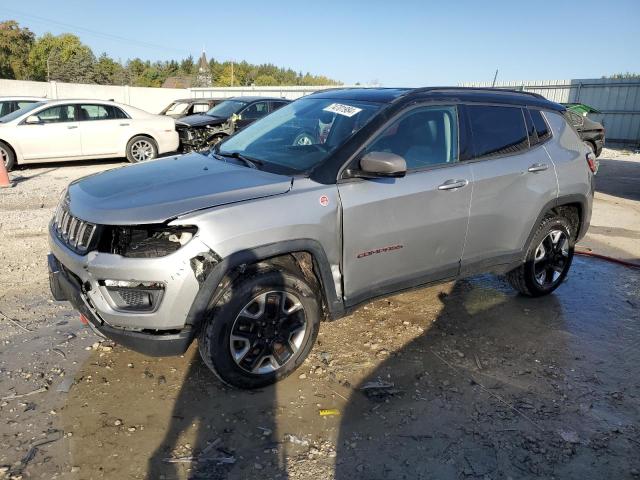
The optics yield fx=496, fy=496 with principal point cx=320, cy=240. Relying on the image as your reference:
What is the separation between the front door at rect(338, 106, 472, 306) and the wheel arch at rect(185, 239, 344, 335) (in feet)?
0.48

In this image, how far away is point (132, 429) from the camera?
9.06ft

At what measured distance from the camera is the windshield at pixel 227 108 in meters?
12.9

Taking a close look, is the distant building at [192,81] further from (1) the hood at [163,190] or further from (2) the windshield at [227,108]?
(1) the hood at [163,190]

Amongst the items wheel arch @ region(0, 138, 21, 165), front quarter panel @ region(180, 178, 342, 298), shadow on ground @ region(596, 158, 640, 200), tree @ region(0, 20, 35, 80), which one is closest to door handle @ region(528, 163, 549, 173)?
front quarter panel @ region(180, 178, 342, 298)

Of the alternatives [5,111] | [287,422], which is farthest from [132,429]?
[5,111]

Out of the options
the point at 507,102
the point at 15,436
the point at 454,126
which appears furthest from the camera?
the point at 507,102

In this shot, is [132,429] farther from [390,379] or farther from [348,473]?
[390,379]

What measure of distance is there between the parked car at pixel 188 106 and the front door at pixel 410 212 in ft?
39.7

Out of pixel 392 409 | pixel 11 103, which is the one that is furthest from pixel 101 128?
pixel 392 409

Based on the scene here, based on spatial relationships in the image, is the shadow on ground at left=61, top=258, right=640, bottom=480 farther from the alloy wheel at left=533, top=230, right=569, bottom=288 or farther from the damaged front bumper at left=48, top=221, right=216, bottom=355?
the alloy wheel at left=533, top=230, right=569, bottom=288

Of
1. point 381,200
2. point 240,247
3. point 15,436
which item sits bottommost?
point 15,436

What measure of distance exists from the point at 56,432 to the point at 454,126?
10.8ft

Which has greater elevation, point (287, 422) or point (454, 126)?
point (454, 126)

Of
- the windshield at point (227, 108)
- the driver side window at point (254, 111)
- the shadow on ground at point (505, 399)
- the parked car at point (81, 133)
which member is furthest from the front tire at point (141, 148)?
the shadow on ground at point (505, 399)
